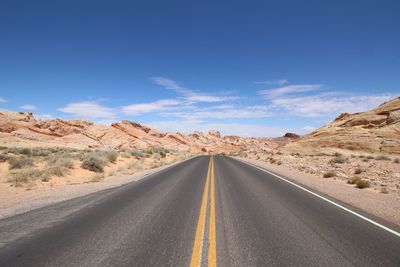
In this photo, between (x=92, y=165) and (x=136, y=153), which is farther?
(x=136, y=153)

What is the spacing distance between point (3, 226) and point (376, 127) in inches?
2353

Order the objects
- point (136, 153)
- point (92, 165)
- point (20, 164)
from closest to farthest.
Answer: point (20, 164)
point (92, 165)
point (136, 153)

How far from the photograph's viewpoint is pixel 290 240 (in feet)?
19.3

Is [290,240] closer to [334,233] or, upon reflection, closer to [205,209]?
[334,233]

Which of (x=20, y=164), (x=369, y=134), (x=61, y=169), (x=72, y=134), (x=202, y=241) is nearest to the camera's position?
(x=202, y=241)

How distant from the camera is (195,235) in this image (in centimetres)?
619

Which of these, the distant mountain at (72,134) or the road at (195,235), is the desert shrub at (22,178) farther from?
the distant mountain at (72,134)

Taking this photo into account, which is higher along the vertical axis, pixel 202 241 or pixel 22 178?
pixel 22 178

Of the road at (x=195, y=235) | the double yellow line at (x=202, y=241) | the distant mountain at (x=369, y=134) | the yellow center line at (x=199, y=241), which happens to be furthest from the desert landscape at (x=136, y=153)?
the double yellow line at (x=202, y=241)

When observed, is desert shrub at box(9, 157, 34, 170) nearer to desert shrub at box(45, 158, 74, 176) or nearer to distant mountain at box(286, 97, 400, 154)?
desert shrub at box(45, 158, 74, 176)

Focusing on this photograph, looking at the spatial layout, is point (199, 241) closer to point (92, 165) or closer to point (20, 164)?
point (92, 165)

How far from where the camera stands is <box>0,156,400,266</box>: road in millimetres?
4910

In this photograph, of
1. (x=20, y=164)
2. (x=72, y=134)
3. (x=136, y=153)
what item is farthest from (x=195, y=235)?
(x=72, y=134)

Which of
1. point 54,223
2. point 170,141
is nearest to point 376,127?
point 54,223
